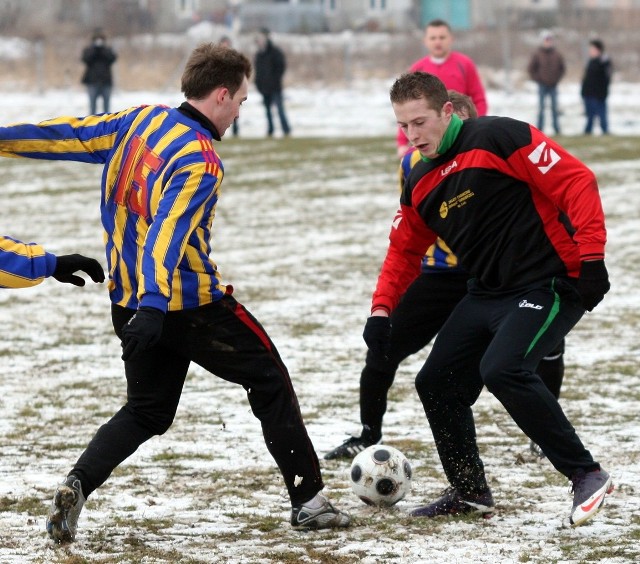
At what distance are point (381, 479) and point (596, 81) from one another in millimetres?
17896

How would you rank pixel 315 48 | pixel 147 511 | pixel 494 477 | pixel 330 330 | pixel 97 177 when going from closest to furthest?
pixel 147 511, pixel 494 477, pixel 330 330, pixel 97 177, pixel 315 48

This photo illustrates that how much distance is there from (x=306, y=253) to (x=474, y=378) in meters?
7.12

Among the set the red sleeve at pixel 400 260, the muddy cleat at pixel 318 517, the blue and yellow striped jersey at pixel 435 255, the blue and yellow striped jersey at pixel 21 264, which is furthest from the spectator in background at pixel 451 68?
the blue and yellow striped jersey at pixel 21 264

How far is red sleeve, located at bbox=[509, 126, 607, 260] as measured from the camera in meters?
4.47

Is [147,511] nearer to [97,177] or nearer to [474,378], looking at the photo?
[474,378]

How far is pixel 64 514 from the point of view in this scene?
4.52 metres

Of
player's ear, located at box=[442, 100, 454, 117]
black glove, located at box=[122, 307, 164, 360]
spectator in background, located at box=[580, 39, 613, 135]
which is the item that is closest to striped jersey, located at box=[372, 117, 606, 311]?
player's ear, located at box=[442, 100, 454, 117]

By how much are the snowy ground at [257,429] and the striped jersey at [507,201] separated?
99 centimetres

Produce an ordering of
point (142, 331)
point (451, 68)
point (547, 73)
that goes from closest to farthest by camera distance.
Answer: point (142, 331), point (451, 68), point (547, 73)

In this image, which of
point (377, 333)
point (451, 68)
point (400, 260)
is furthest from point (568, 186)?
point (451, 68)

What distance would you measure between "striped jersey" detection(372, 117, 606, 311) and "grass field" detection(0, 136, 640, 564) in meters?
0.99

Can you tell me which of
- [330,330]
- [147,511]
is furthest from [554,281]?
[330,330]

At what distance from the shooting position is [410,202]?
495 cm

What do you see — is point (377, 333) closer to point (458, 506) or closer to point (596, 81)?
point (458, 506)
